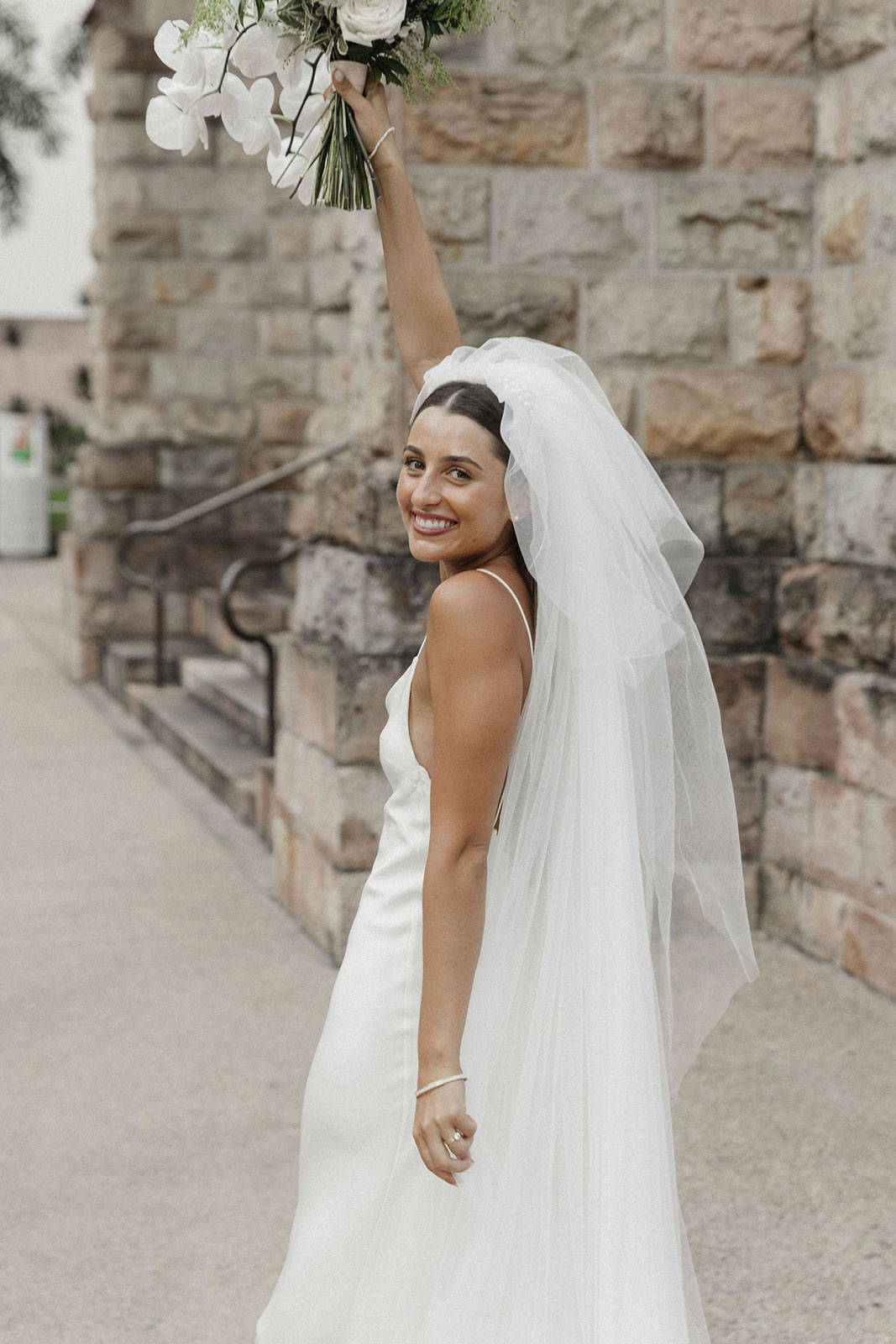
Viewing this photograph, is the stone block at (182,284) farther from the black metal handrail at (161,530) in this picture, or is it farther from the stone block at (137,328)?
the black metal handrail at (161,530)

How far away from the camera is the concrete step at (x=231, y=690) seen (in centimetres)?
773

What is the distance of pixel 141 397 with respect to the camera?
9.98 meters

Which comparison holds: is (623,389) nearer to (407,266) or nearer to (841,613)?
(841,613)

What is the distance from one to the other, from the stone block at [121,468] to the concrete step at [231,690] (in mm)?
1186

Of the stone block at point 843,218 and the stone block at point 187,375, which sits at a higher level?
the stone block at point 843,218

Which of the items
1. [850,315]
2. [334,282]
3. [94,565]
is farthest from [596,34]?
[94,565]

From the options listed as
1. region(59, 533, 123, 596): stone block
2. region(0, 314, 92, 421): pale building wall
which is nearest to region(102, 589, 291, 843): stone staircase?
region(59, 533, 123, 596): stone block

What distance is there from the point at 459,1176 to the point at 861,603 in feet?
9.06

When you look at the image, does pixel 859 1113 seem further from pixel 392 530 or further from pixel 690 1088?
pixel 392 530

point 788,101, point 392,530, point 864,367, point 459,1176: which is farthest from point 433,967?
point 788,101

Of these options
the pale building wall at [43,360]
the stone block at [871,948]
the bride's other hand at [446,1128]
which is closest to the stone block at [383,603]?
the stone block at [871,948]

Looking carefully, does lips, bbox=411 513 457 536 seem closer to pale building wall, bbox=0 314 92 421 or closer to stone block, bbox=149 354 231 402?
stone block, bbox=149 354 231 402

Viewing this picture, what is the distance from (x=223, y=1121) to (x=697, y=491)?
2348mm

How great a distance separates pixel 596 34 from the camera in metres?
4.68
